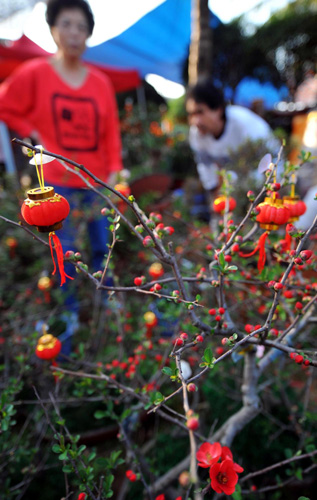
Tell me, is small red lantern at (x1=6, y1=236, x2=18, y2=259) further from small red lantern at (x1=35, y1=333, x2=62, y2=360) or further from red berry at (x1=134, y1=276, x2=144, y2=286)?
red berry at (x1=134, y1=276, x2=144, y2=286)

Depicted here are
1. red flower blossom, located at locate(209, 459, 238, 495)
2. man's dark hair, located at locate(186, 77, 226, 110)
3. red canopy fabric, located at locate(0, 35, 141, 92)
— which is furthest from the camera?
red canopy fabric, located at locate(0, 35, 141, 92)

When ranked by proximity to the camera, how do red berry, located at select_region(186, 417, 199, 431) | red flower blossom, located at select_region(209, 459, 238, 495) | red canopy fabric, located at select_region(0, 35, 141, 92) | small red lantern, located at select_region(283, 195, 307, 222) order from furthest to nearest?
red canopy fabric, located at select_region(0, 35, 141, 92), small red lantern, located at select_region(283, 195, 307, 222), red flower blossom, located at select_region(209, 459, 238, 495), red berry, located at select_region(186, 417, 199, 431)

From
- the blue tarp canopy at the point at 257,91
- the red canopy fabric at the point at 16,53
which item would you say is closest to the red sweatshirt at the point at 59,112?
the red canopy fabric at the point at 16,53

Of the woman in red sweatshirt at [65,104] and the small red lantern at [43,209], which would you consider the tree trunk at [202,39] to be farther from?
the small red lantern at [43,209]

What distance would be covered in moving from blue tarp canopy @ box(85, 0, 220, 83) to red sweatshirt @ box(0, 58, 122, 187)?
519cm

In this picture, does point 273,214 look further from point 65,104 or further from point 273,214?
point 65,104

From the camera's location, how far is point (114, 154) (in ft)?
7.28

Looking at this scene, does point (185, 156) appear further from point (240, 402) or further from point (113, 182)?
point (240, 402)

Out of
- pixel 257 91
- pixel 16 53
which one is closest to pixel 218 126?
pixel 16 53

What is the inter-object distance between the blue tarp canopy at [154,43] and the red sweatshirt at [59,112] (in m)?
5.19

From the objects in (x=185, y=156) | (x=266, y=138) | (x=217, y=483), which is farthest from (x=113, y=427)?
(x=185, y=156)

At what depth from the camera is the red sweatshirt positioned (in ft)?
6.16

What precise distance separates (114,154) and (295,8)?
10.7 meters

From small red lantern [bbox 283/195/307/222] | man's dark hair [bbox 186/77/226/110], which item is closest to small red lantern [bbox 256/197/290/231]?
small red lantern [bbox 283/195/307/222]
